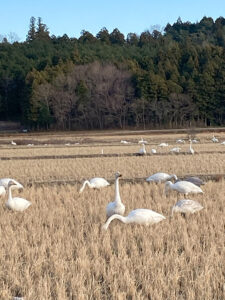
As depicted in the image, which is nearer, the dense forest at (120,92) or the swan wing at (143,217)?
the swan wing at (143,217)

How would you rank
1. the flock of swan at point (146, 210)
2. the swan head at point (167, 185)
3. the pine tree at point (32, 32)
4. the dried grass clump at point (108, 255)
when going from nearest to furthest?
1. the dried grass clump at point (108, 255)
2. the flock of swan at point (146, 210)
3. the swan head at point (167, 185)
4. the pine tree at point (32, 32)

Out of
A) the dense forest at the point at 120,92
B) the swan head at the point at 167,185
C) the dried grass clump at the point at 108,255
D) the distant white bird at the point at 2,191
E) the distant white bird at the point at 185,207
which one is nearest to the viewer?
the dried grass clump at the point at 108,255

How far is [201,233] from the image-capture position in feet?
21.6

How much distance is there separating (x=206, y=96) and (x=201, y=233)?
1951 inches

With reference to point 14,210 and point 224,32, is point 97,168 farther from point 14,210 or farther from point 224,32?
point 224,32

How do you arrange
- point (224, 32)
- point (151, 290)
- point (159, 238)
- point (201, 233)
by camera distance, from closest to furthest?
point (151, 290) → point (159, 238) → point (201, 233) → point (224, 32)

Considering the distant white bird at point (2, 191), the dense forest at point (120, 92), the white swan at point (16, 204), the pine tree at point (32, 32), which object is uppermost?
the pine tree at point (32, 32)

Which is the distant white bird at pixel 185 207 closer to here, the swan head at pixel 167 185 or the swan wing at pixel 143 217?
the swan wing at pixel 143 217

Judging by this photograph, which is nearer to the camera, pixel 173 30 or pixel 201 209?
pixel 201 209

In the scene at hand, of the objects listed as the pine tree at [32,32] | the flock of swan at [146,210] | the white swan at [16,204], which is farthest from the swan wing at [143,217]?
the pine tree at [32,32]

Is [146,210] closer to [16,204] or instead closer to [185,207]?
[185,207]

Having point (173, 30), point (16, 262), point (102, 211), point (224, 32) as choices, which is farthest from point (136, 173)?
point (173, 30)

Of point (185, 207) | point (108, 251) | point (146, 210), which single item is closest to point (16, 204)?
point (146, 210)

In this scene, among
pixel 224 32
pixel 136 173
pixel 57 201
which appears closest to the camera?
pixel 57 201
